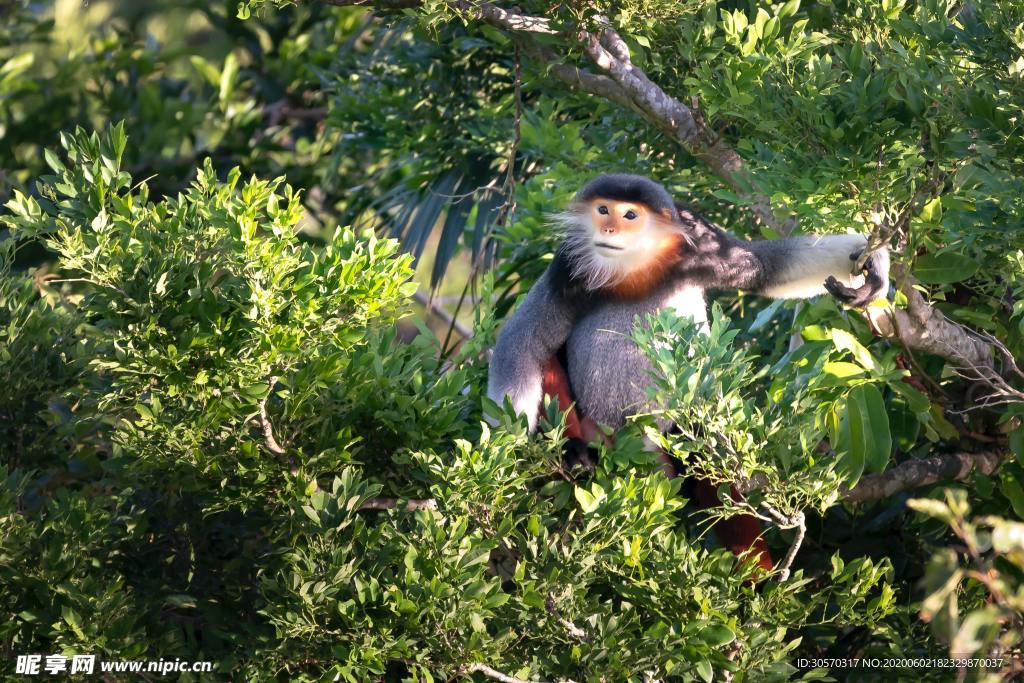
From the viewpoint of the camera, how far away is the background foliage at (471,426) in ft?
6.29

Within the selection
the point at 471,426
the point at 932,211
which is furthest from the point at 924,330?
the point at 471,426

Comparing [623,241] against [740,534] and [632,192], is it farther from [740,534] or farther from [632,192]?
[740,534]

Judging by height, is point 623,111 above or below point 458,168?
above

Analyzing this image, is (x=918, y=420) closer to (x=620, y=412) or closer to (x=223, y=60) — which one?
(x=620, y=412)

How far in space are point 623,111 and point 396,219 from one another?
1199mm

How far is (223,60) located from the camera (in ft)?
17.1

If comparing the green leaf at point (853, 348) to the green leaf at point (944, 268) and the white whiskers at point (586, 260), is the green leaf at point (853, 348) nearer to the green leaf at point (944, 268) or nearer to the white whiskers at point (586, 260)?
the green leaf at point (944, 268)

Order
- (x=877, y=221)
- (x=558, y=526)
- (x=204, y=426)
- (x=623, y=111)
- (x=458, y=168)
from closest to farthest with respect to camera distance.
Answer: (x=204, y=426), (x=877, y=221), (x=558, y=526), (x=623, y=111), (x=458, y=168)

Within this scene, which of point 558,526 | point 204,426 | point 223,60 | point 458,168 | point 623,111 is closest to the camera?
point 204,426

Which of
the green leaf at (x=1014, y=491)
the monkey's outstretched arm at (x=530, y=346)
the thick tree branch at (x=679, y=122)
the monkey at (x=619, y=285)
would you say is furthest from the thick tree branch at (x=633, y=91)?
the green leaf at (x=1014, y=491)

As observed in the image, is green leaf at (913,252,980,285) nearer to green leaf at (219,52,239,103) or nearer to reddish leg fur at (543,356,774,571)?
reddish leg fur at (543,356,774,571)

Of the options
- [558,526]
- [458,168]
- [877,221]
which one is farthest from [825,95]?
[458,168]

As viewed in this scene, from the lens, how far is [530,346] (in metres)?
2.63

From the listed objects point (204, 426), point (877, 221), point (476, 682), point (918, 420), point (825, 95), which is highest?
point (825, 95)
